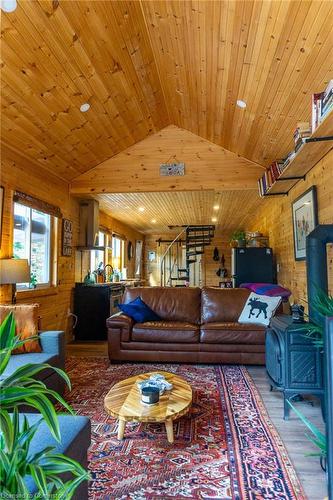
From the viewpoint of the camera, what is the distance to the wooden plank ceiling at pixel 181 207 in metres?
6.32

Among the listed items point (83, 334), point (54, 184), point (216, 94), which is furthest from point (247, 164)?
point (83, 334)

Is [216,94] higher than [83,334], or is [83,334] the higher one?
[216,94]

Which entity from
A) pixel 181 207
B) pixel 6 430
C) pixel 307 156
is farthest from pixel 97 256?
pixel 6 430

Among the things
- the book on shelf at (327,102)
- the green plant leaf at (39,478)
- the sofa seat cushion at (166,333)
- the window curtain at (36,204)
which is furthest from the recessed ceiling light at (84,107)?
the green plant leaf at (39,478)

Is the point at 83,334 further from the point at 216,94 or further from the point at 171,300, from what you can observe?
the point at 216,94

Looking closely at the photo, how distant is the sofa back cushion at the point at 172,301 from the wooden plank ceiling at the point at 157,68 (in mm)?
2267

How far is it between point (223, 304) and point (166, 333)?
38.4 inches

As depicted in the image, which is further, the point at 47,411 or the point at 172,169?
the point at 172,169

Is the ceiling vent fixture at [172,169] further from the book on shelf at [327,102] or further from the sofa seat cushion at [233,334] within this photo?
the book on shelf at [327,102]

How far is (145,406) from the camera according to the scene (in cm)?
214

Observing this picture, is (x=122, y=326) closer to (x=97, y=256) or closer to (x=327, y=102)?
(x=327, y=102)

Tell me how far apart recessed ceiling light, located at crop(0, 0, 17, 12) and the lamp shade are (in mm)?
2116

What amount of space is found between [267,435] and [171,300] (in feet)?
8.27

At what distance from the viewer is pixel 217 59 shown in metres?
3.01
